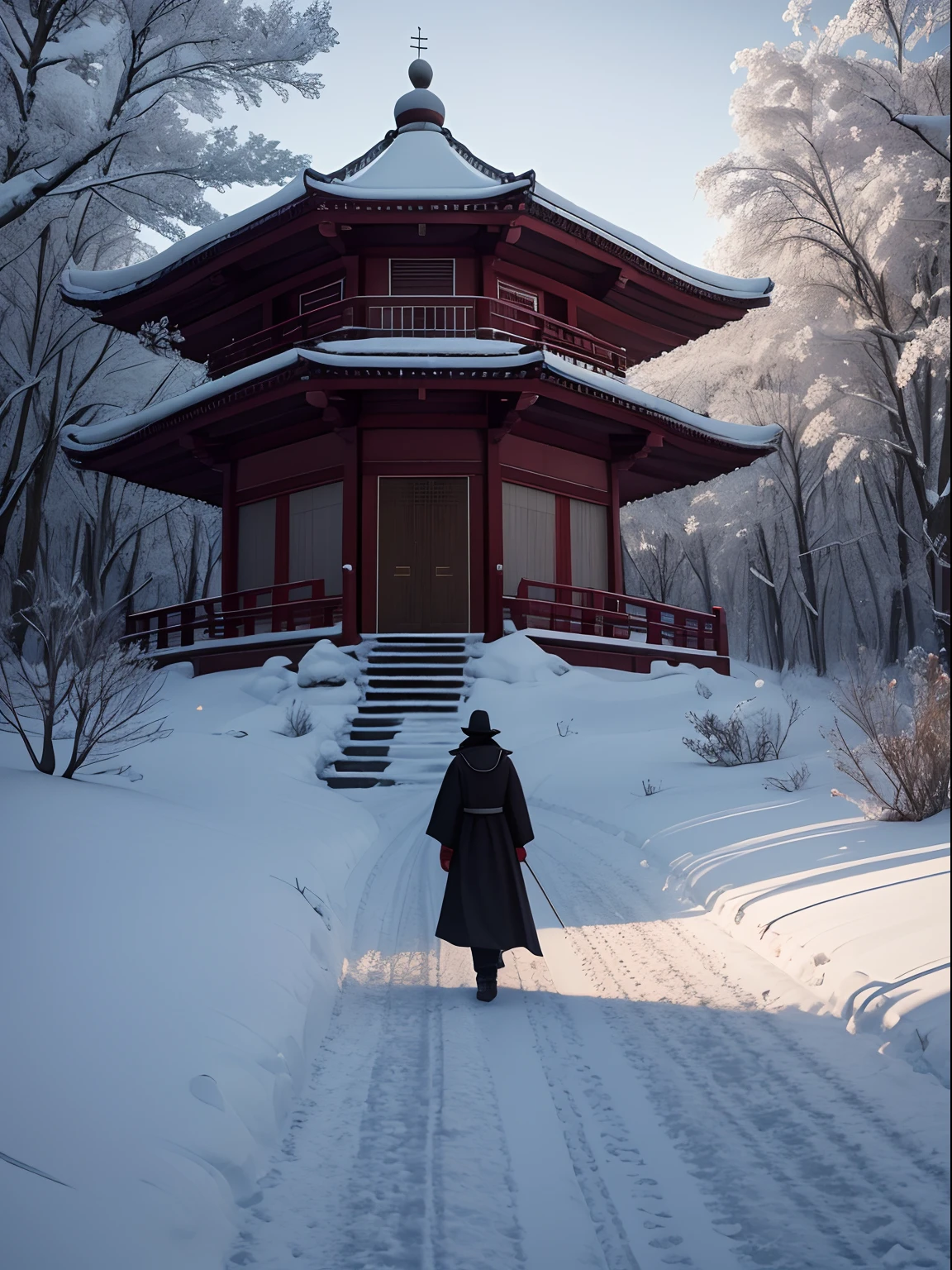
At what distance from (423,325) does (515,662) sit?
22.1ft

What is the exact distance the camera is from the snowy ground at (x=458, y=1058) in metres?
2.50

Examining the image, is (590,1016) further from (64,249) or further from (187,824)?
(64,249)

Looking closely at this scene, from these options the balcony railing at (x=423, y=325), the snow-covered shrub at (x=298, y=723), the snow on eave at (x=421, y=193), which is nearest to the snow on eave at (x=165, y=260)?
the snow on eave at (x=421, y=193)

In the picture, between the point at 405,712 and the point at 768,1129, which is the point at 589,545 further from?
the point at 768,1129

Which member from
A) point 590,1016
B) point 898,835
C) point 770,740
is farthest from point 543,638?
point 590,1016

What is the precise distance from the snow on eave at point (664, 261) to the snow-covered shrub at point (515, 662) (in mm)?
7612

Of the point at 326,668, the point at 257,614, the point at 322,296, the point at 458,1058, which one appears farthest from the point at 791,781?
the point at 322,296

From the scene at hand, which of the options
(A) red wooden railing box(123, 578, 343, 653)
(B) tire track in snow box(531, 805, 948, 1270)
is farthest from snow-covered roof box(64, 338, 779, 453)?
(B) tire track in snow box(531, 805, 948, 1270)

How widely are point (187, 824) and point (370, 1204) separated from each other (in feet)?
12.7

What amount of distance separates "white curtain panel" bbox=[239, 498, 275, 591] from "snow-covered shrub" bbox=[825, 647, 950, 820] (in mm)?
12011

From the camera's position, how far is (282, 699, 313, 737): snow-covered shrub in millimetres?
11680

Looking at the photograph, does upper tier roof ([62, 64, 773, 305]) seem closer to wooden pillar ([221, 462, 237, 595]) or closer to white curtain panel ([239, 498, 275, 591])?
wooden pillar ([221, 462, 237, 595])

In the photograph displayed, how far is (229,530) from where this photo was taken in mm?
17734

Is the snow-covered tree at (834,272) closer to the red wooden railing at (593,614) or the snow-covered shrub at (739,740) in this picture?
the red wooden railing at (593,614)
